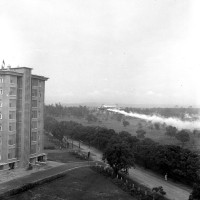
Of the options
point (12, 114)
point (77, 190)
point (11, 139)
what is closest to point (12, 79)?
point (12, 114)

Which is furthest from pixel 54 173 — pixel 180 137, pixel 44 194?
pixel 180 137

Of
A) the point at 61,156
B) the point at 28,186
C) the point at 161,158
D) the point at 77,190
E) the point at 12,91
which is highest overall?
the point at 12,91

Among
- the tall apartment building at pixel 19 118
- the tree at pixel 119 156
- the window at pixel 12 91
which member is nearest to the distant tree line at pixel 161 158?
the tree at pixel 119 156

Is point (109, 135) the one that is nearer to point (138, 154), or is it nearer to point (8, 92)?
point (138, 154)

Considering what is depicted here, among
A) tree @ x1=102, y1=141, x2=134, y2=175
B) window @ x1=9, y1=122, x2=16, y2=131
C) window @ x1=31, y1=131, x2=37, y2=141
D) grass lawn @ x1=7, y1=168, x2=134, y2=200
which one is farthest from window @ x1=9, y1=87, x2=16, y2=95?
tree @ x1=102, y1=141, x2=134, y2=175

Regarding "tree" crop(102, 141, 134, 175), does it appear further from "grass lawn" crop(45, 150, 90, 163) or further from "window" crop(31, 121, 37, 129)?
"window" crop(31, 121, 37, 129)

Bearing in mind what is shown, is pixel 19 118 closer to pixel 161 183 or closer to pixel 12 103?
pixel 12 103

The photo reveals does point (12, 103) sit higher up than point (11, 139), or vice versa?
point (12, 103)
